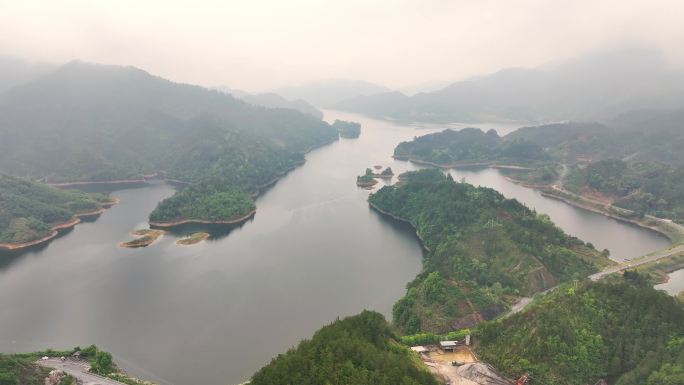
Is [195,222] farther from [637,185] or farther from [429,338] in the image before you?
[637,185]

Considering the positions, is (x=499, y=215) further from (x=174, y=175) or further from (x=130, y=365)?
(x=174, y=175)

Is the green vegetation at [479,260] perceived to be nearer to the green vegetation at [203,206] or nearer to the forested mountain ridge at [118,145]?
the green vegetation at [203,206]

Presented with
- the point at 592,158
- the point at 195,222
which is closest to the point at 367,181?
the point at 195,222

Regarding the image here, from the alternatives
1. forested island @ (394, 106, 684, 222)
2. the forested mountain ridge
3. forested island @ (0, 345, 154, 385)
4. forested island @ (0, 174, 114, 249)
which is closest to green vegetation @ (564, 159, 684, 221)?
forested island @ (394, 106, 684, 222)

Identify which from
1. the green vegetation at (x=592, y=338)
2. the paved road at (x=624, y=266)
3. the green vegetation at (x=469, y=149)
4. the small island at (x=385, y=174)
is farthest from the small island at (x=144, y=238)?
the green vegetation at (x=469, y=149)

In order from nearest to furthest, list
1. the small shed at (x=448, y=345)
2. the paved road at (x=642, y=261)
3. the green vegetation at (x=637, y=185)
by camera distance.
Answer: the small shed at (x=448, y=345), the paved road at (x=642, y=261), the green vegetation at (x=637, y=185)

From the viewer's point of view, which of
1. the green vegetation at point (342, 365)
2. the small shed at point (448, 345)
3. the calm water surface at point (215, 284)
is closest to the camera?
the green vegetation at point (342, 365)
